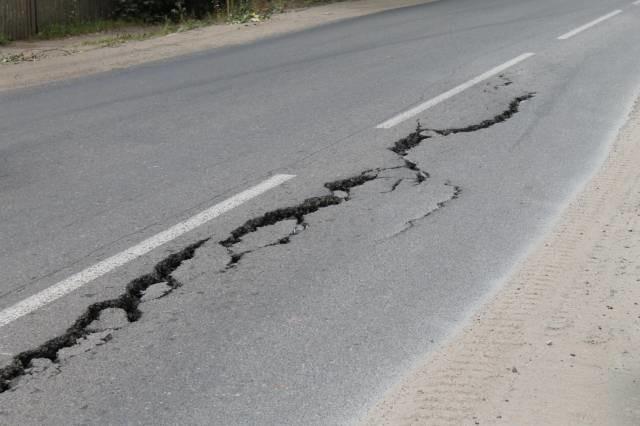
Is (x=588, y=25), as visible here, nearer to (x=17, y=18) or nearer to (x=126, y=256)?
(x=17, y=18)

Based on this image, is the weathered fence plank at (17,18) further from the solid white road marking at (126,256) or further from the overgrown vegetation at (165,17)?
the solid white road marking at (126,256)

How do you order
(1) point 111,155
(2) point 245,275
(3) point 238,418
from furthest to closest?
(1) point 111,155 < (2) point 245,275 < (3) point 238,418

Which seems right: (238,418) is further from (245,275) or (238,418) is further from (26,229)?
(26,229)

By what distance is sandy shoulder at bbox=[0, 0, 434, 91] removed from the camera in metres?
13.2

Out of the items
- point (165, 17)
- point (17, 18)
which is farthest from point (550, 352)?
point (165, 17)

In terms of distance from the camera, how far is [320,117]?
32.4 ft

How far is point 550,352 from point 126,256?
95.9 inches

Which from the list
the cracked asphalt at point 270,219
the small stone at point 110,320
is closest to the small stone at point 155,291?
the cracked asphalt at point 270,219

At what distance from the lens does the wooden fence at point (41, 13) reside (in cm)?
1791

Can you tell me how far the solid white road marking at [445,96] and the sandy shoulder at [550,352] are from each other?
3.25 metres

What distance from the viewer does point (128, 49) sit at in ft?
50.5

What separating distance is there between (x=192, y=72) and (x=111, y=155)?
461 cm

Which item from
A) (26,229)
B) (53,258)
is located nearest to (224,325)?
(53,258)

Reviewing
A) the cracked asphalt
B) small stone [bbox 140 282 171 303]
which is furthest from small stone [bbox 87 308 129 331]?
small stone [bbox 140 282 171 303]
